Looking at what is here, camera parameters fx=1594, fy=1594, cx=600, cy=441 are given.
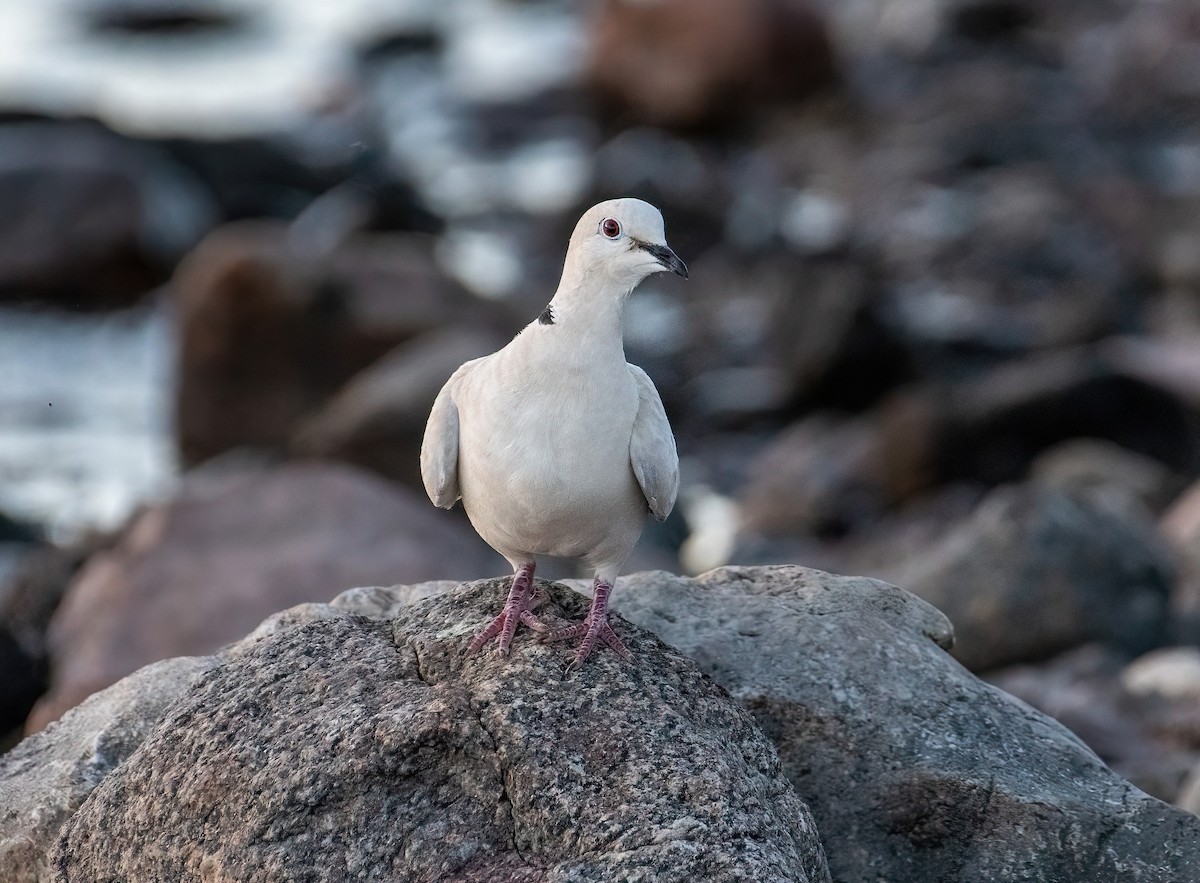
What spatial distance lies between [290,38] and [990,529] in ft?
→ 117

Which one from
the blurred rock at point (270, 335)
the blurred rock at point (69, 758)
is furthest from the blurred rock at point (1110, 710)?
the blurred rock at point (270, 335)

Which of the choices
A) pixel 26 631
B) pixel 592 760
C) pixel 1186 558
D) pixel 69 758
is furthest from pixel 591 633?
pixel 1186 558

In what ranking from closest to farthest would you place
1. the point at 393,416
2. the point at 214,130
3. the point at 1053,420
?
the point at 393,416 → the point at 1053,420 → the point at 214,130

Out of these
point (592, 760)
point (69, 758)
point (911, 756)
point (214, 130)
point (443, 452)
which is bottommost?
point (214, 130)

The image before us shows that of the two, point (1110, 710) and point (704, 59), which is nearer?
point (1110, 710)

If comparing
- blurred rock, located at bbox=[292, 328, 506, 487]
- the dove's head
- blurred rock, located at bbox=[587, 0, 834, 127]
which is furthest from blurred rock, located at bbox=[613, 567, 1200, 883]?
blurred rock, located at bbox=[587, 0, 834, 127]

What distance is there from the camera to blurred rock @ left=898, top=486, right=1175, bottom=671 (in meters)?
11.1

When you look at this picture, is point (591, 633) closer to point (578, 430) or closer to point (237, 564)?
point (578, 430)

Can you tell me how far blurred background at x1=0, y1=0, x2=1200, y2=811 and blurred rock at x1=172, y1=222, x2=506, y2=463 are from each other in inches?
2.0

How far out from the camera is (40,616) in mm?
12164

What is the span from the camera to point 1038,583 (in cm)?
1123

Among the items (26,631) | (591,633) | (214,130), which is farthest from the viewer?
(214,130)

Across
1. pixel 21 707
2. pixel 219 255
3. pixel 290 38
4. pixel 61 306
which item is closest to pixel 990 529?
pixel 21 707

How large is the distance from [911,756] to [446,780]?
1.82m
